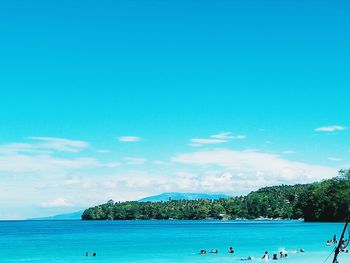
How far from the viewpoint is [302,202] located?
183000 millimetres

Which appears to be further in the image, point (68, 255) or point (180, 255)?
point (68, 255)

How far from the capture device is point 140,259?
222ft

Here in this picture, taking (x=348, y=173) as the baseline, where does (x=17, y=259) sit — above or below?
below

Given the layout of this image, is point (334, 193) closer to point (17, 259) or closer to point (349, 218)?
point (17, 259)

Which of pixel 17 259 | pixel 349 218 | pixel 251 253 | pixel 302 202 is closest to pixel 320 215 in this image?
pixel 302 202

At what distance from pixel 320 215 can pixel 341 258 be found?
398ft

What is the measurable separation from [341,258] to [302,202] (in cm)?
12687

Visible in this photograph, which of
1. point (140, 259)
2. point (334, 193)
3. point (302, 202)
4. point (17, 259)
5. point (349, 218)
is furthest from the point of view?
point (302, 202)

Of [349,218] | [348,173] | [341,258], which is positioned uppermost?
[348,173]

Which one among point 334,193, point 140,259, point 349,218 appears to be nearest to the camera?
point 349,218

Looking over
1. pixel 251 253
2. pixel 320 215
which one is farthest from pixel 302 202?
pixel 251 253

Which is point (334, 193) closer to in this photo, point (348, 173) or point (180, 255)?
Answer: point (348, 173)

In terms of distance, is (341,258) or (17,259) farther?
(17,259)

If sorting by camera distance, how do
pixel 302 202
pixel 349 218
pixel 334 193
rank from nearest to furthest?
pixel 349 218 → pixel 334 193 → pixel 302 202
